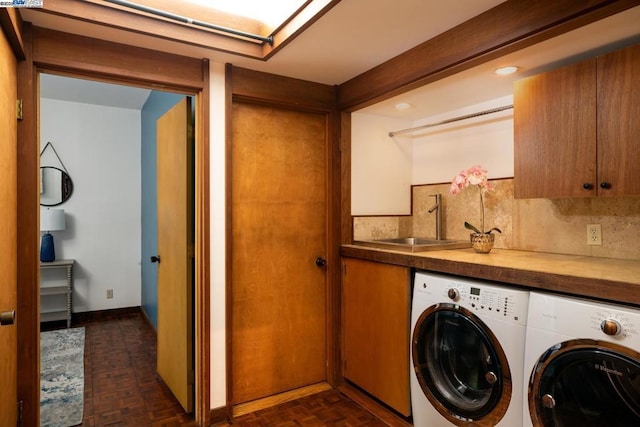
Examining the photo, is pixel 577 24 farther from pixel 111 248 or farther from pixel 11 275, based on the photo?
pixel 111 248

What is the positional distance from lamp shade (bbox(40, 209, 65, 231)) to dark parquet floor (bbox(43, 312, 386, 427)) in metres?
1.47

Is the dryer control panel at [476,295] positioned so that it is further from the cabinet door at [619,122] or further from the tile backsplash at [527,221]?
the tile backsplash at [527,221]

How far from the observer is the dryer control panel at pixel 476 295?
1.65 meters

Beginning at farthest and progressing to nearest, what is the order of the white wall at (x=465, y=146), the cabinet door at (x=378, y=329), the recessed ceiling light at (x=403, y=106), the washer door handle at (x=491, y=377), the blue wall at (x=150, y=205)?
the blue wall at (x=150, y=205), the recessed ceiling light at (x=403, y=106), the white wall at (x=465, y=146), the cabinet door at (x=378, y=329), the washer door handle at (x=491, y=377)

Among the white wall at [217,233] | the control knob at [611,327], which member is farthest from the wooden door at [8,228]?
the control knob at [611,327]

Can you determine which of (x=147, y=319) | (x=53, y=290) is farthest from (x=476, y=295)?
(x=53, y=290)

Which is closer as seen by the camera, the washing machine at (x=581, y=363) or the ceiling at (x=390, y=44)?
the washing machine at (x=581, y=363)

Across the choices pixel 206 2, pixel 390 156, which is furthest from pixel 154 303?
pixel 206 2

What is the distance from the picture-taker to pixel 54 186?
4.42 meters

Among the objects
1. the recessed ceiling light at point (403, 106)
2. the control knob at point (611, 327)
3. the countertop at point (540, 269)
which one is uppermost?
the recessed ceiling light at point (403, 106)

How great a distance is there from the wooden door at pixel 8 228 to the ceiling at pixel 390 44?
1.20 feet

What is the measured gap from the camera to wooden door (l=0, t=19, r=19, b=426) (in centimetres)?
145

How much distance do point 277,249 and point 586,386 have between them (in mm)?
1777

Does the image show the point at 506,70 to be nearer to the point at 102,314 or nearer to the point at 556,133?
the point at 556,133
